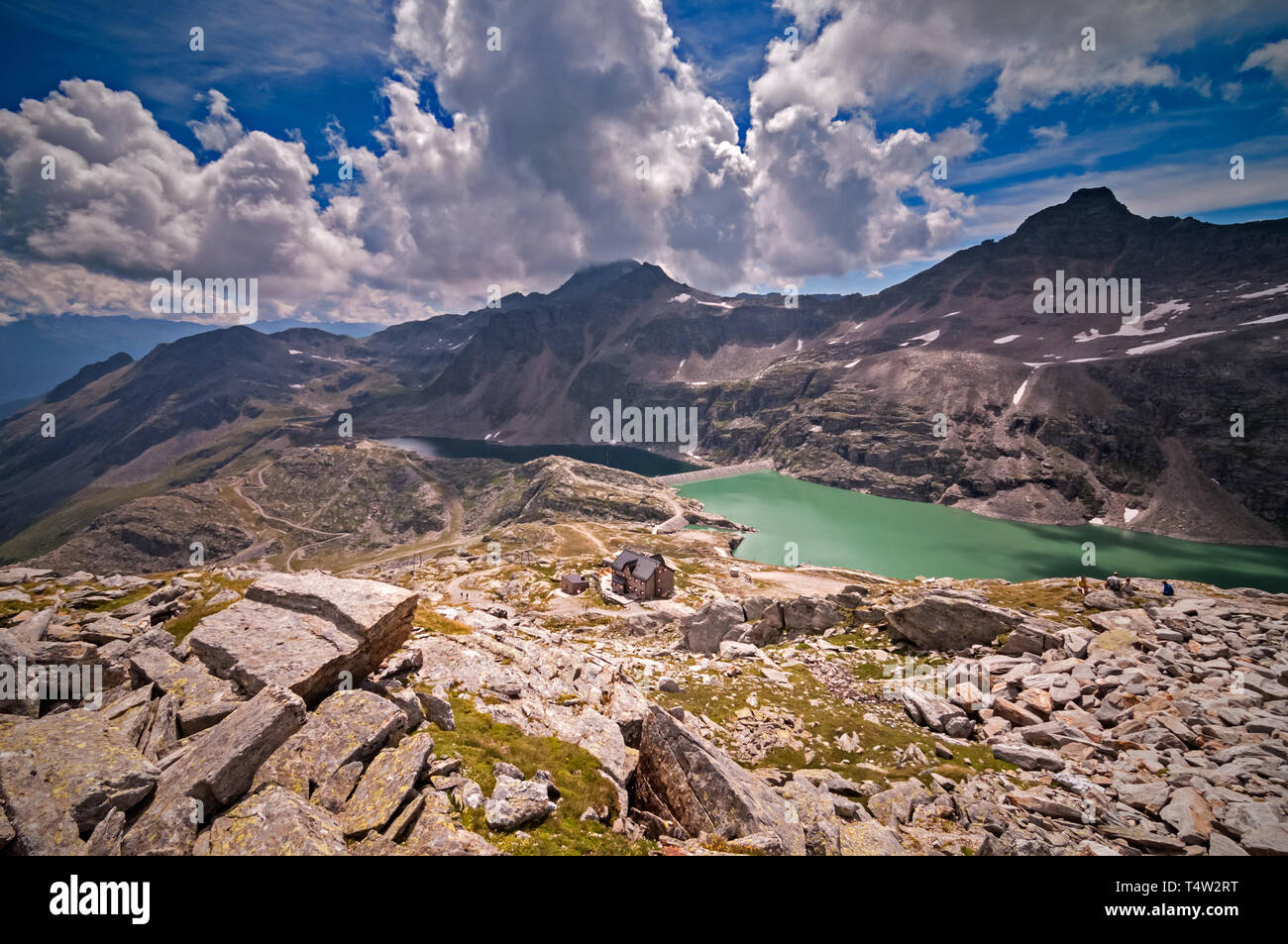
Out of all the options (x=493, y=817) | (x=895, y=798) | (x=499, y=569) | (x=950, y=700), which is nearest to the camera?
(x=493, y=817)

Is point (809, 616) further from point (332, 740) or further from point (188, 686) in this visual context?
point (188, 686)

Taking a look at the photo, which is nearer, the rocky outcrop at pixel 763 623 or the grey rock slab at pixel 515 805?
the grey rock slab at pixel 515 805

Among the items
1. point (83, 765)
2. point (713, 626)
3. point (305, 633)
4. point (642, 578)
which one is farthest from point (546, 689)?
point (642, 578)

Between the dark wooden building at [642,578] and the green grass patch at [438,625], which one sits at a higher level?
the green grass patch at [438,625]

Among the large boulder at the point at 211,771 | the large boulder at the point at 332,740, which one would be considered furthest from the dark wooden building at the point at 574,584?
the large boulder at the point at 211,771

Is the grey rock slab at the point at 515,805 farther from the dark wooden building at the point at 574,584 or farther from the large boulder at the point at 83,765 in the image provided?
the dark wooden building at the point at 574,584
